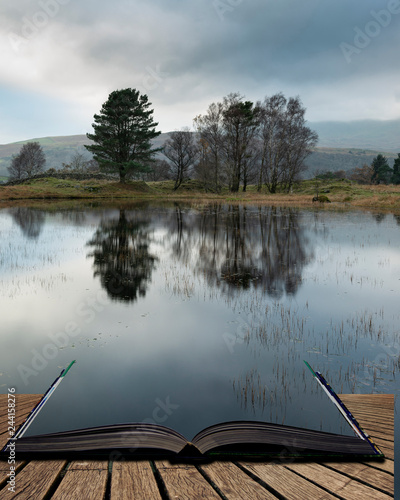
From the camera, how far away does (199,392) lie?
16.2 ft

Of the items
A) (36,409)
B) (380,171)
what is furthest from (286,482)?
(380,171)

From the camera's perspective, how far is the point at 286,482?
281cm

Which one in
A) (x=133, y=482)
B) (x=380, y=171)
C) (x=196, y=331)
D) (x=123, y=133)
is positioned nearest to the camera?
(x=133, y=482)

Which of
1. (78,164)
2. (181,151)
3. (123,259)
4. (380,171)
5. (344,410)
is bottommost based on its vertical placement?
(123,259)

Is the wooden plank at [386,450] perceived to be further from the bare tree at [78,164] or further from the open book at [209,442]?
the bare tree at [78,164]

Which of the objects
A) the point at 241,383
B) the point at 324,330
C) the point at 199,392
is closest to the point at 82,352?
the point at 199,392

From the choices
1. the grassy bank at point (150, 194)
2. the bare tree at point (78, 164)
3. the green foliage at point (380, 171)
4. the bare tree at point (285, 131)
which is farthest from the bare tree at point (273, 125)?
the green foliage at point (380, 171)

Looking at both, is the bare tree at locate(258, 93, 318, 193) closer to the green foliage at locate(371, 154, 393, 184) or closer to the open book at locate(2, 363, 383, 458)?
the green foliage at locate(371, 154, 393, 184)

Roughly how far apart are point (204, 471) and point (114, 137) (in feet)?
→ 188

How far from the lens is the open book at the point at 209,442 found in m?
3.20

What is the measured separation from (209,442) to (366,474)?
52.8 inches

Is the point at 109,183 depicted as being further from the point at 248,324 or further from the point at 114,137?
the point at 248,324

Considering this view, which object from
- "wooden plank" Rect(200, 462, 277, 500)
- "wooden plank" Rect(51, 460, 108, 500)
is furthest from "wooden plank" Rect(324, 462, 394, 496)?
"wooden plank" Rect(51, 460, 108, 500)

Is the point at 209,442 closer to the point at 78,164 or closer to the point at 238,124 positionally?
the point at 238,124
